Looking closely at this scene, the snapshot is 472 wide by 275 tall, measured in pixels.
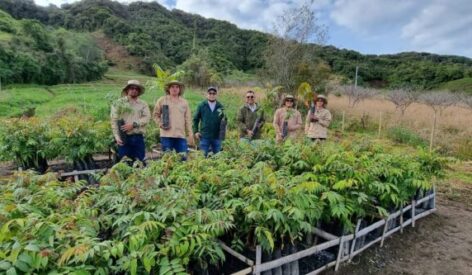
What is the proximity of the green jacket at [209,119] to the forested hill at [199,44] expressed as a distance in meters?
12.0

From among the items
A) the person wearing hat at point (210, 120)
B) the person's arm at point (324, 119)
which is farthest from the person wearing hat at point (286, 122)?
the person wearing hat at point (210, 120)

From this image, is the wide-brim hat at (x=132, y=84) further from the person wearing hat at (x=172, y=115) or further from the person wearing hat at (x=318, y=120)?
the person wearing hat at (x=318, y=120)

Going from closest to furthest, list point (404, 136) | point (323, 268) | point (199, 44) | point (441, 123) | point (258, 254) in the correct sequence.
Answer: point (258, 254) → point (323, 268) → point (404, 136) → point (441, 123) → point (199, 44)

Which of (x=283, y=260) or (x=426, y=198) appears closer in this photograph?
(x=283, y=260)

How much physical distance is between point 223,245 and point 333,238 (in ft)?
4.31

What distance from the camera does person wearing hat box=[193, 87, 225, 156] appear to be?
5605 mm

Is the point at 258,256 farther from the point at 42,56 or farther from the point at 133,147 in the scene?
the point at 42,56

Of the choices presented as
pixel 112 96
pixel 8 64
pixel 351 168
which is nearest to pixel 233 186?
pixel 351 168

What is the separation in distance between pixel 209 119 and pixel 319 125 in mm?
1888

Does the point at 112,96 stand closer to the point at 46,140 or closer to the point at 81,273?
the point at 46,140

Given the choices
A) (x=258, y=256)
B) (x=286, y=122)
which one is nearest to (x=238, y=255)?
(x=258, y=256)

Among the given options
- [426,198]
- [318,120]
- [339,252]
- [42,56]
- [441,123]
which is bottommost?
[339,252]

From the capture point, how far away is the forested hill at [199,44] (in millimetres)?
37812

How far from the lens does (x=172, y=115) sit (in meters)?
5.25
